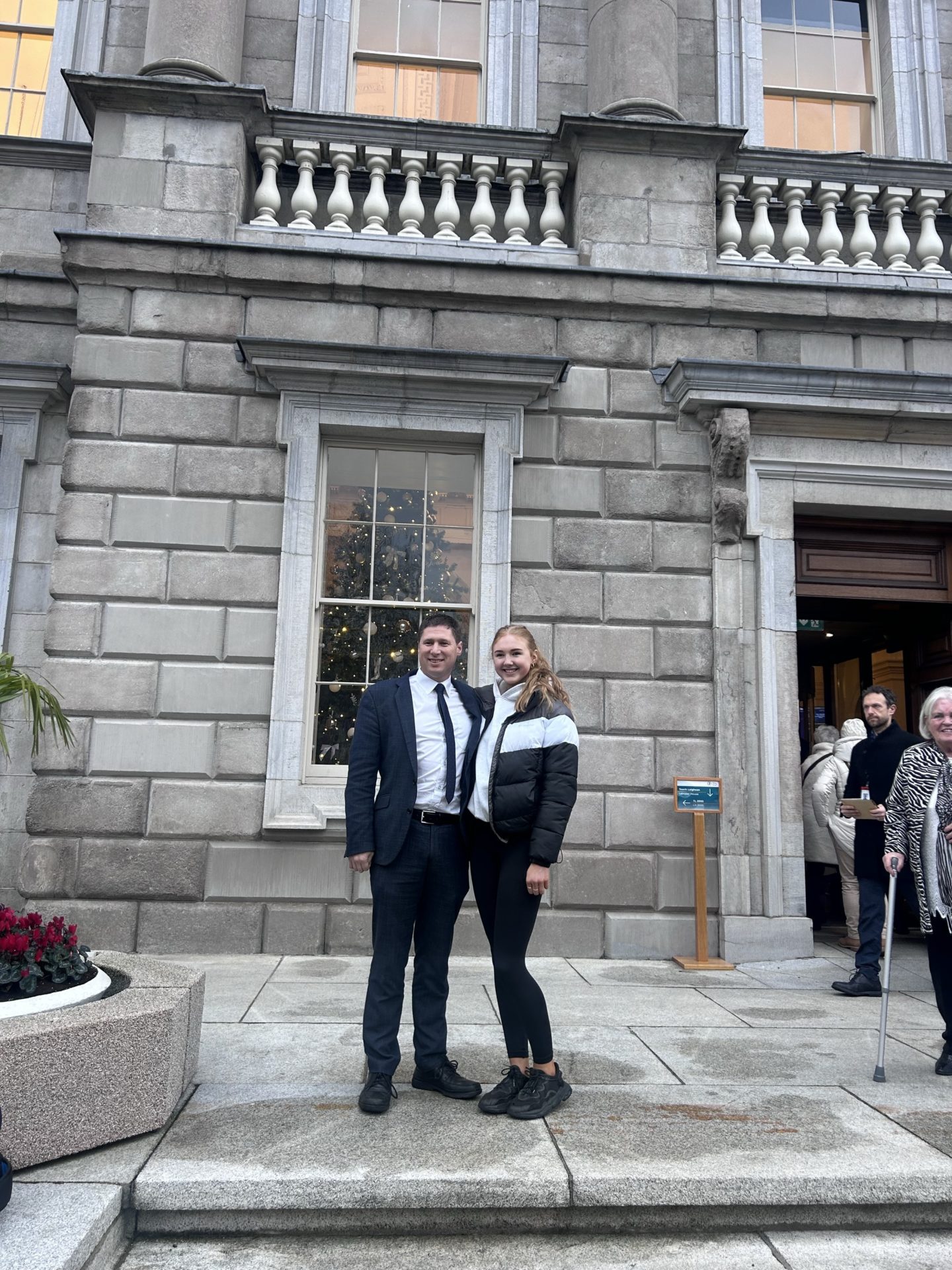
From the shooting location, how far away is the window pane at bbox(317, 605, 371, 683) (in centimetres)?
784

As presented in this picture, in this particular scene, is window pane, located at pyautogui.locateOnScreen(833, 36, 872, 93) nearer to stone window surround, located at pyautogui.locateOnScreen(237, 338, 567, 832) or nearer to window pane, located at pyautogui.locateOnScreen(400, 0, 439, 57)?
window pane, located at pyautogui.locateOnScreen(400, 0, 439, 57)

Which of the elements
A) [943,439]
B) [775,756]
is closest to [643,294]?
[943,439]

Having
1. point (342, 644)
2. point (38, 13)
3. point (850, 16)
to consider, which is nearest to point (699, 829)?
point (342, 644)

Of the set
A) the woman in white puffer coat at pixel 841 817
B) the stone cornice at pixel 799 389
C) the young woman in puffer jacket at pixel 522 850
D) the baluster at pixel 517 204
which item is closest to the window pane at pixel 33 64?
the baluster at pixel 517 204

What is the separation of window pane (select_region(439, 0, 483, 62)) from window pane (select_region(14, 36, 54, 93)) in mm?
3975

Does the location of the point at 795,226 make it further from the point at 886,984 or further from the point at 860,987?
the point at 886,984

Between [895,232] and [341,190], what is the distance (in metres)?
5.14

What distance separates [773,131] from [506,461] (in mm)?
5306

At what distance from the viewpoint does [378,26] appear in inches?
382

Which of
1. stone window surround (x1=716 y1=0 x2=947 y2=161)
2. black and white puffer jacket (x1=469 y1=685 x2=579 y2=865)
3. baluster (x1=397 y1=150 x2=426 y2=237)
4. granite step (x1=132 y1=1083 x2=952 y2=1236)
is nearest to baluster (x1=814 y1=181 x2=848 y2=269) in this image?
stone window surround (x1=716 y1=0 x2=947 y2=161)

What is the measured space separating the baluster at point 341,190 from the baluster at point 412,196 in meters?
0.45

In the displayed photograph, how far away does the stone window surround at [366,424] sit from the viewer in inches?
295

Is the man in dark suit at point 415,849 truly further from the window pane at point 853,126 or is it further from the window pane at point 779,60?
the window pane at point 779,60

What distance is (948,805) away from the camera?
15.8ft
